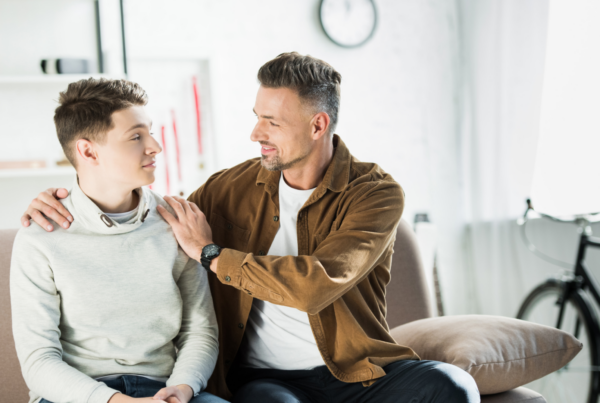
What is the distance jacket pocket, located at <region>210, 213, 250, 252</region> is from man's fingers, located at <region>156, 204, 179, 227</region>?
213 millimetres

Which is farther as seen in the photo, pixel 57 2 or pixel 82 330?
pixel 57 2

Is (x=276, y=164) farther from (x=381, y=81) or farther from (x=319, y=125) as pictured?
(x=381, y=81)

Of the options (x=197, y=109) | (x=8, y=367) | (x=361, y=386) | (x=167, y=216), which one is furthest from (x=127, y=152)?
(x=197, y=109)

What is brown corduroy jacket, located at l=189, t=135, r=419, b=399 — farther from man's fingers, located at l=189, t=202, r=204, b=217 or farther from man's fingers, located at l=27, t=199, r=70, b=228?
man's fingers, located at l=27, t=199, r=70, b=228

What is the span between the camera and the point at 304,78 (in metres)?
1.63

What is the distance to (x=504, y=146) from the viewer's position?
9.72ft

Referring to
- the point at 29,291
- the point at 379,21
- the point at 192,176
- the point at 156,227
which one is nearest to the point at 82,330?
the point at 29,291

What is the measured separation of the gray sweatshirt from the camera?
1.20m

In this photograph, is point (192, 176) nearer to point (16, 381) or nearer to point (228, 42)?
point (228, 42)

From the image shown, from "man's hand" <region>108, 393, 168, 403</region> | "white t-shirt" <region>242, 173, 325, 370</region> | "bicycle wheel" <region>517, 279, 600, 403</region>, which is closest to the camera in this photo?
"man's hand" <region>108, 393, 168, 403</region>

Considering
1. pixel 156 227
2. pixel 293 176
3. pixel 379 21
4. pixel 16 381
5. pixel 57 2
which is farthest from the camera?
pixel 379 21

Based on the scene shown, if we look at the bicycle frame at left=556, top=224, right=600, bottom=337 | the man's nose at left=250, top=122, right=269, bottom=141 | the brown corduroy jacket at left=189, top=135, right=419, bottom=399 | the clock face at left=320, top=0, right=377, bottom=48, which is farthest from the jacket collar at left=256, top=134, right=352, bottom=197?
the clock face at left=320, top=0, right=377, bottom=48

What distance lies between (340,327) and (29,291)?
0.77 metres

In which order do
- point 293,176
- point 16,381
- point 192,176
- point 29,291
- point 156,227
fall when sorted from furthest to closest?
point 192,176, point 293,176, point 16,381, point 156,227, point 29,291
